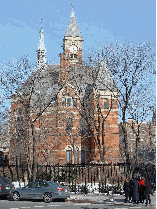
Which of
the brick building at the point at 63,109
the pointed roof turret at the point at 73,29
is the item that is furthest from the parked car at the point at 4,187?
the pointed roof turret at the point at 73,29

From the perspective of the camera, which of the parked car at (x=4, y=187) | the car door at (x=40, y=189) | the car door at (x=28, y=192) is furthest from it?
the parked car at (x=4, y=187)

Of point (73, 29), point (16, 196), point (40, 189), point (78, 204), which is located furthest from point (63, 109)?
point (78, 204)

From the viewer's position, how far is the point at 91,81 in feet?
120

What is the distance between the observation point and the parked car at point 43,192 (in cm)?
2292

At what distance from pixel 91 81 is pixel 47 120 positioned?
9.76 metres

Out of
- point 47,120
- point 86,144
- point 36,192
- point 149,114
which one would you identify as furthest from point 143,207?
point 86,144

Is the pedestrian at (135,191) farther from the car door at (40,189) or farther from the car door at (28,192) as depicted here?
the car door at (28,192)

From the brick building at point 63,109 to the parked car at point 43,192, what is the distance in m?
6.18

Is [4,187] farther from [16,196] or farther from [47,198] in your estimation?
[47,198]

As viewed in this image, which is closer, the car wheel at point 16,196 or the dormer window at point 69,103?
the car wheel at point 16,196

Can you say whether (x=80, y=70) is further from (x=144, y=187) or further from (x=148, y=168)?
(x=144, y=187)

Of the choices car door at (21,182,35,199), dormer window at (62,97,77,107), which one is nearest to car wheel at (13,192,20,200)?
car door at (21,182,35,199)

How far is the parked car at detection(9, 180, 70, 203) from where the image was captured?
75.2ft

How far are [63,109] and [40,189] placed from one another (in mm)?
22239
